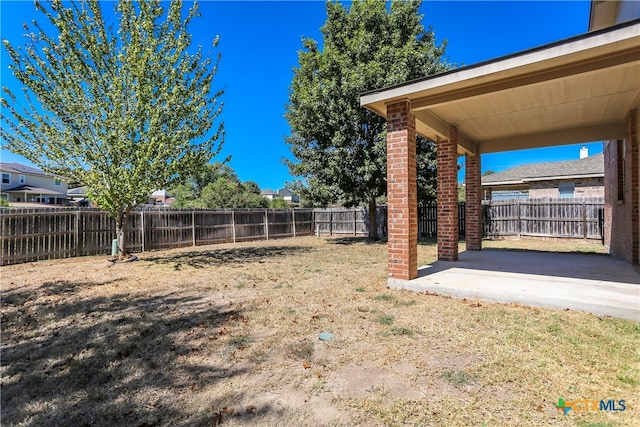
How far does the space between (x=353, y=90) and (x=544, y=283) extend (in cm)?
965

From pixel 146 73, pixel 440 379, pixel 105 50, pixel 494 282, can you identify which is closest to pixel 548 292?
Result: pixel 494 282

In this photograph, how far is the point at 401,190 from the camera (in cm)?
503

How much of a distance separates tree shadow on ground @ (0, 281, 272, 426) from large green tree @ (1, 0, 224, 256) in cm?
417

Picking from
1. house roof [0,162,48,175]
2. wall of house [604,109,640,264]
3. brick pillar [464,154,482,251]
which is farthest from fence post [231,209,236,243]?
house roof [0,162,48,175]

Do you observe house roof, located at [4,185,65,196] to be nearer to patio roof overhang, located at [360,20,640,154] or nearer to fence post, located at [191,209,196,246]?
fence post, located at [191,209,196,246]

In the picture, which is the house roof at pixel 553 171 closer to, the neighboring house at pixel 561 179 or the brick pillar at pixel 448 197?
the neighboring house at pixel 561 179

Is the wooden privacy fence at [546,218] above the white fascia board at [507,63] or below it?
below

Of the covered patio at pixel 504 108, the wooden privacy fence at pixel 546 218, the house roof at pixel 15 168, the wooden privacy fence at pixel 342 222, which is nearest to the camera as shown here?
the covered patio at pixel 504 108

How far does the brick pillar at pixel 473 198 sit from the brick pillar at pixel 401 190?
4432 mm

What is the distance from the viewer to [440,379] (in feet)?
8.16

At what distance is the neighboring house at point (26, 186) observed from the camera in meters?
30.5

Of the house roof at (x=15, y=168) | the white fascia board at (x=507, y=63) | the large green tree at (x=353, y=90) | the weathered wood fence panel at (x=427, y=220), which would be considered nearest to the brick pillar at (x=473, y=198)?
the large green tree at (x=353, y=90)

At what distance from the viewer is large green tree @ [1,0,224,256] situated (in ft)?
25.1

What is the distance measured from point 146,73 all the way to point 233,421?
8778 mm
